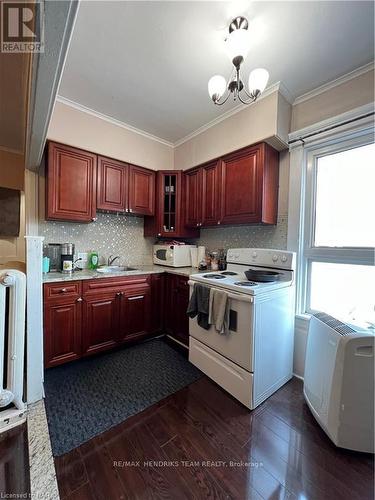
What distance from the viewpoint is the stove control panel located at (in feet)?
6.46

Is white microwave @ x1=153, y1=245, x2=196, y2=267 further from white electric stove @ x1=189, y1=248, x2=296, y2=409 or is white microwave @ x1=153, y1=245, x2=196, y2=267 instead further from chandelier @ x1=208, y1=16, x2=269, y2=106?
chandelier @ x1=208, y1=16, x2=269, y2=106

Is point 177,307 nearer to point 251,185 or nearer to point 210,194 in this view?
point 210,194

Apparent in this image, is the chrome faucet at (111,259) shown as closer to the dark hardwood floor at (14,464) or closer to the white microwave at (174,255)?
the white microwave at (174,255)

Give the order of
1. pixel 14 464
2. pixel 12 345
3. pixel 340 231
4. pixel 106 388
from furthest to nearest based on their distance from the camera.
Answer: pixel 340 231 → pixel 106 388 → pixel 12 345 → pixel 14 464

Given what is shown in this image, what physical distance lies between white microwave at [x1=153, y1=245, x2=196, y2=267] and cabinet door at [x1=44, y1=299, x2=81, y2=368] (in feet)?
3.91

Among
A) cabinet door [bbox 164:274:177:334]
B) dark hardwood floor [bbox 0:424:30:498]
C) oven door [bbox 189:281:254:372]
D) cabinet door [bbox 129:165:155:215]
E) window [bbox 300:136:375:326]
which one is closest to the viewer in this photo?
dark hardwood floor [bbox 0:424:30:498]

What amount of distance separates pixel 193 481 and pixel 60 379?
1378mm

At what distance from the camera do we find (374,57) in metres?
1.59

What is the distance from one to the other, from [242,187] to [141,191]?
1.33 m

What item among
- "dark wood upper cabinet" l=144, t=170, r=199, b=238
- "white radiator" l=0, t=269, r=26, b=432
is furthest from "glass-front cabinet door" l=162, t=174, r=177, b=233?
"white radiator" l=0, t=269, r=26, b=432

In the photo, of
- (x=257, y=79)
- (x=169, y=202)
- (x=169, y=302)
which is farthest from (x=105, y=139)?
(x=169, y=302)

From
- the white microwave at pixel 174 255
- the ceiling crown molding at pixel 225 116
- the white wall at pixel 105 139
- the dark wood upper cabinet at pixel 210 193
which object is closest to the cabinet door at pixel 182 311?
the white microwave at pixel 174 255

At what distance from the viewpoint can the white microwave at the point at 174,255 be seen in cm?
280

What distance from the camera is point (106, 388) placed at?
1.77 m
